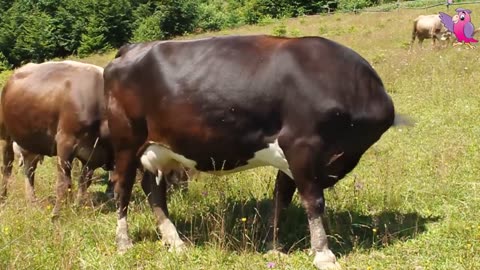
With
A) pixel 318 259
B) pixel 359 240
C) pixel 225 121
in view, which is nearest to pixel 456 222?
pixel 359 240

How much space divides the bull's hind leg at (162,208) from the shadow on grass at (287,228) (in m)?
0.13

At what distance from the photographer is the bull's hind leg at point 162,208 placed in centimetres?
540

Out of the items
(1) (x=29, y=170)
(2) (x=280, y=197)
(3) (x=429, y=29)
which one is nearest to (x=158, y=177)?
(2) (x=280, y=197)

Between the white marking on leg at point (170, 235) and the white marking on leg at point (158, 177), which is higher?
the white marking on leg at point (158, 177)

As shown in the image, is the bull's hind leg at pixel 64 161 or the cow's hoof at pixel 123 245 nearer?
the cow's hoof at pixel 123 245

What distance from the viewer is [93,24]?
1860 inches

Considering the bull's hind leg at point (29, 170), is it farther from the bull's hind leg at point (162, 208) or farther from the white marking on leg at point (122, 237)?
the white marking on leg at point (122, 237)

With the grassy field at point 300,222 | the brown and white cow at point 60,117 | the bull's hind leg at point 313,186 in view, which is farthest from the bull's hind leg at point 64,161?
the bull's hind leg at point 313,186

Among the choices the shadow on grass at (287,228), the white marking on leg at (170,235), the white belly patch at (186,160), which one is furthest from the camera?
the white marking on leg at (170,235)

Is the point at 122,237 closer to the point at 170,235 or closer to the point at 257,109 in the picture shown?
the point at 170,235

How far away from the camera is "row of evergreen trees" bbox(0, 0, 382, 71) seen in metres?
47.6

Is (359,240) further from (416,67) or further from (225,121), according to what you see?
(416,67)

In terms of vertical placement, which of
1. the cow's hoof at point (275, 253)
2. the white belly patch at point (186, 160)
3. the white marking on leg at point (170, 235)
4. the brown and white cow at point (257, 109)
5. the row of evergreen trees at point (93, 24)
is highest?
the brown and white cow at point (257, 109)

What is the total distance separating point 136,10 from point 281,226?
4711 cm
